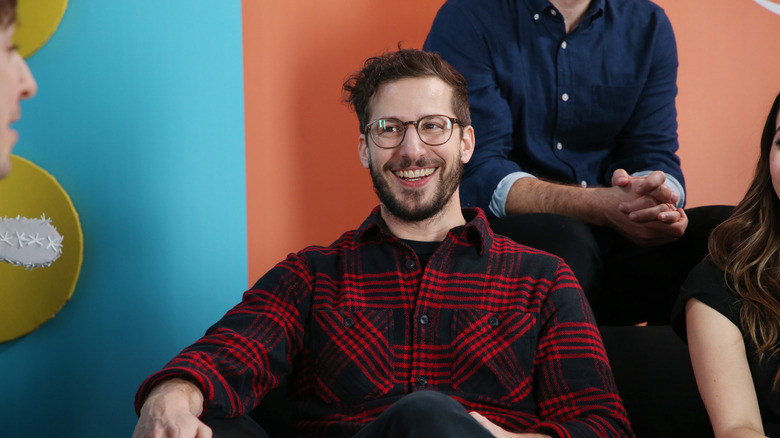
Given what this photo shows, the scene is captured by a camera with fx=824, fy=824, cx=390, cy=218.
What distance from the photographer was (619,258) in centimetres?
205

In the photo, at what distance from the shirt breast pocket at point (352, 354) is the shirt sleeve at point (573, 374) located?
0.96 ft

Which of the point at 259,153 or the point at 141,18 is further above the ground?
the point at 141,18

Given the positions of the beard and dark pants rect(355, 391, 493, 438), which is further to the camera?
the beard

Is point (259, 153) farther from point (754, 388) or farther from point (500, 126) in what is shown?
point (754, 388)

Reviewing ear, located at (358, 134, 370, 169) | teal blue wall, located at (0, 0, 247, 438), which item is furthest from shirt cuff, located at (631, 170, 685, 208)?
teal blue wall, located at (0, 0, 247, 438)

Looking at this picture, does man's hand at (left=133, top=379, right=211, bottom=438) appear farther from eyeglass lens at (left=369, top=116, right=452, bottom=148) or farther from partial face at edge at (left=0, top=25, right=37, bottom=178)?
eyeglass lens at (left=369, top=116, right=452, bottom=148)

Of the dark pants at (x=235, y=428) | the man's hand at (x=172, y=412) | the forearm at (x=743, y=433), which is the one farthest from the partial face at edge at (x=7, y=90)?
the forearm at (x=743, y=433)

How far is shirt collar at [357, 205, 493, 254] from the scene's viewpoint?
1691mm

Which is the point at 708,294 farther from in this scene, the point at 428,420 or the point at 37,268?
the point at 37,268

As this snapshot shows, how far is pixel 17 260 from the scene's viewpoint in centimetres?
161

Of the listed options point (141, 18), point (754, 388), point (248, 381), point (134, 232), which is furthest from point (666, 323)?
point (141, 18)

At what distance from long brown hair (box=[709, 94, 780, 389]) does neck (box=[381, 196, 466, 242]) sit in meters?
0.53

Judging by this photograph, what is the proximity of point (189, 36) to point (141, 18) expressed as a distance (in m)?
0.12

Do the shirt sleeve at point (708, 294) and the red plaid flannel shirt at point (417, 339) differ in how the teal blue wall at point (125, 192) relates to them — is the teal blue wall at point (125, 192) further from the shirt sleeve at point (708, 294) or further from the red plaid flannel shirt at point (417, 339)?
the shirt sleeve at point (708, 294)
